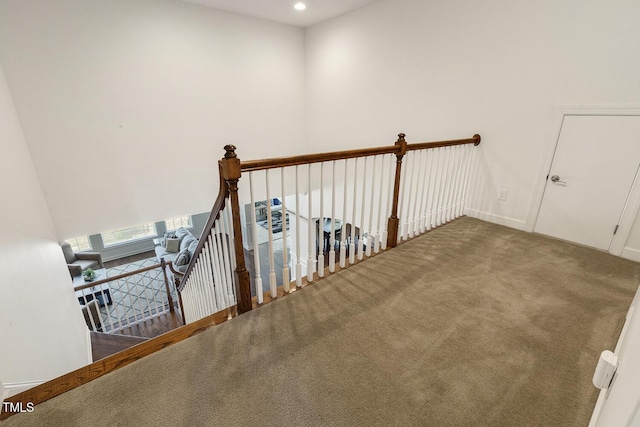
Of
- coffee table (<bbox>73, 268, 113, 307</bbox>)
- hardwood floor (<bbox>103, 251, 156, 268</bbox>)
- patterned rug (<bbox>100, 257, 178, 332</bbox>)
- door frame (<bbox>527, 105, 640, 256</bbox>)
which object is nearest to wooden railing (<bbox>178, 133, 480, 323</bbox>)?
door frame (<bbox>527, 105, 640, 256</bbox>)

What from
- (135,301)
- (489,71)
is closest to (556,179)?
(489,71)

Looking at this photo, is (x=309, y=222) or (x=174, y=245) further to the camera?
(x=174, y=245)

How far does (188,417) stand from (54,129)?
3.96m

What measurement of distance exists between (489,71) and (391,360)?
3.11 m

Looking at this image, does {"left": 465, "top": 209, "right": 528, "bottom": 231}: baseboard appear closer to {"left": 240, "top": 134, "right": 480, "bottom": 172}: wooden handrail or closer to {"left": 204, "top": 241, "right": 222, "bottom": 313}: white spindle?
{"left": 240, "top": 134, "right": 480, "bottom": 172}: wooden handrail

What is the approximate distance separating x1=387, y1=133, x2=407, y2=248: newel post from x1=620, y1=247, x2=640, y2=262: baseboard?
199 cm

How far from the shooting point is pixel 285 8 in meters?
4.13

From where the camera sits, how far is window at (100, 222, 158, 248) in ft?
29.0

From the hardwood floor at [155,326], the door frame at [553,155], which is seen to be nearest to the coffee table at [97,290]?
the hardwood floor at [155,326]

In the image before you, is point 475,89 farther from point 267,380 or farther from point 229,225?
point 267,380

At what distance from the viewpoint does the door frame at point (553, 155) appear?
242 centimetres

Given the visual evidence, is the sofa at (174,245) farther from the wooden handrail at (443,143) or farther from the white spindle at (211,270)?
the wooden handrail at (443,143)

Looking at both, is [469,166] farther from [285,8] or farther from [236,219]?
[285,8]

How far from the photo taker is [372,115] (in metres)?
4.39
